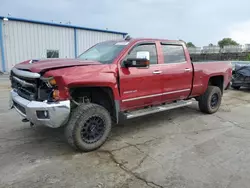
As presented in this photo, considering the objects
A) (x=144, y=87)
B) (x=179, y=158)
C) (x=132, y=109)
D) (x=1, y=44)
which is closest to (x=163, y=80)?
(x=144, y=87)

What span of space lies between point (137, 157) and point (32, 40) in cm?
1695

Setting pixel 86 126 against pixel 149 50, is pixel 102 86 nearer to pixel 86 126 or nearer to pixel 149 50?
pixel 86 126

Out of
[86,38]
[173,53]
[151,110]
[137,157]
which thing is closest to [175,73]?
[173,53]

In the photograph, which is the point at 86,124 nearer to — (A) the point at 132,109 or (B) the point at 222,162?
(A) the point at 132,109

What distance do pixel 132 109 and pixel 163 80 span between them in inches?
38.0

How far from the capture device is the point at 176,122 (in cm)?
557

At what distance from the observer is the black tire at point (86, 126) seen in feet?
11.6

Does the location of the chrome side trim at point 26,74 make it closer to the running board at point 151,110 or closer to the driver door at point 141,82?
the driver door at point 141,82

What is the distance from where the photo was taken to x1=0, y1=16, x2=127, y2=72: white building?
1675cm

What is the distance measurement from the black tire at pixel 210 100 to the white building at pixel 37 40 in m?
15.5

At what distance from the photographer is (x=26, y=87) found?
147 inches

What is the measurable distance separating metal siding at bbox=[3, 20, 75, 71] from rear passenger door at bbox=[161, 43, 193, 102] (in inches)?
601

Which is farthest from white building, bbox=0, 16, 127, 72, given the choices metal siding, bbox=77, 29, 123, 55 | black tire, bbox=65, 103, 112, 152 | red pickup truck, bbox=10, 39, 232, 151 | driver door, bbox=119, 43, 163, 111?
black tire, bbox=65, 103, 112, 152

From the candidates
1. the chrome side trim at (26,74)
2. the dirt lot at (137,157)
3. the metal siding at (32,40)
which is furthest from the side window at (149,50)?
the metal siding at (32,40)
